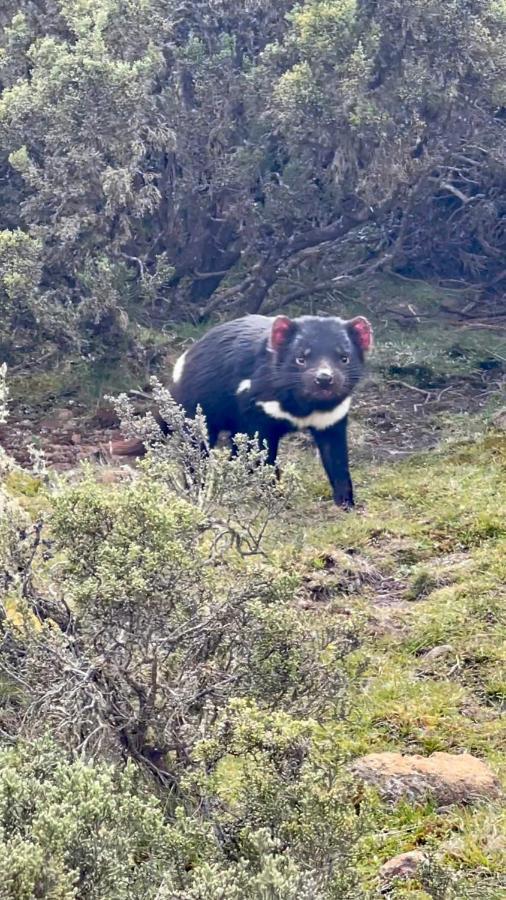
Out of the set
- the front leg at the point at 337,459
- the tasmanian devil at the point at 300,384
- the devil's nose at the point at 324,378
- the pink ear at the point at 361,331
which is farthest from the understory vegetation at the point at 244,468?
the pink ear at the point at 361,331

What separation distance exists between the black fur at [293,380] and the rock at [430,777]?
305cm

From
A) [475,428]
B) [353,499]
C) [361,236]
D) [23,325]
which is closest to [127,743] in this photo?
[353,499]

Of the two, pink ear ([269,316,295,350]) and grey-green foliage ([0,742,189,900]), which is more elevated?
grey-green foliage ([0,742,189,900])

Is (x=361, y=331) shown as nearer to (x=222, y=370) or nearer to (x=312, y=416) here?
(x=312, y=416)

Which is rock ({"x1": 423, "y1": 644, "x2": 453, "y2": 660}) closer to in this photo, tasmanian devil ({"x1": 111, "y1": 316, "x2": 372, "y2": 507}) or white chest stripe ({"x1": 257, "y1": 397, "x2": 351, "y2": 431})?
Result: tasmanian devil ({"x1": 111, "y1": 316, "x2": 372, "y2": 507})

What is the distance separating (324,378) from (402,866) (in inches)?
153

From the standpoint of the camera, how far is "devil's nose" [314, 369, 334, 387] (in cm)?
664

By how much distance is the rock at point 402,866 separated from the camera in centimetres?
304

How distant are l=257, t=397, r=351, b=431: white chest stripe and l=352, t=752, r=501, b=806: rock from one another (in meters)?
3.40

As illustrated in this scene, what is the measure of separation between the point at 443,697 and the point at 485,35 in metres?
5.63

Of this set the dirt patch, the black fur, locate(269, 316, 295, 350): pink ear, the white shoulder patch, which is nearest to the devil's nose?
the black fur

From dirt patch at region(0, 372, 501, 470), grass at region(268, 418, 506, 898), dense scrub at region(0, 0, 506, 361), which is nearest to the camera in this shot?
grass at region(268, 418, 506, 898)

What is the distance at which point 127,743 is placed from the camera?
318cm

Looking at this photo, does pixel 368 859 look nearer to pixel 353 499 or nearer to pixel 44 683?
pixel 44 683
